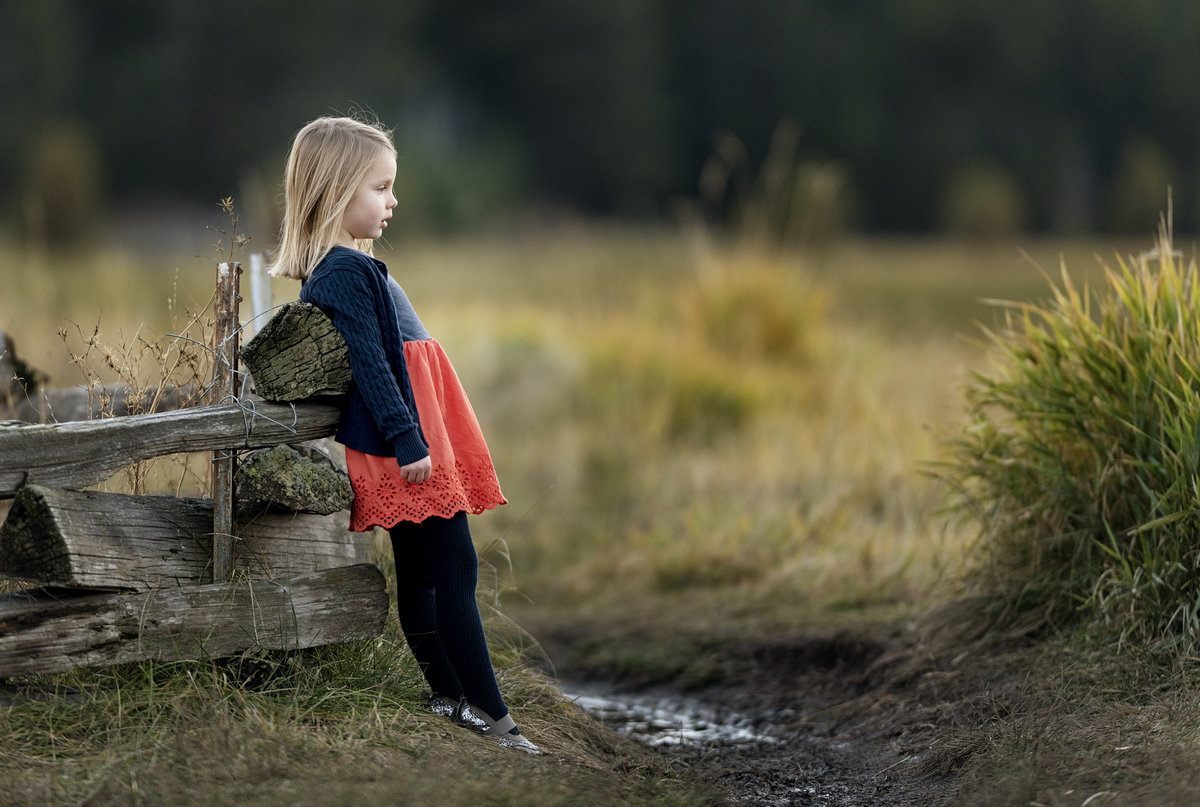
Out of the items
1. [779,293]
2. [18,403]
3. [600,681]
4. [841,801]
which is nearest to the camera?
[841,801]

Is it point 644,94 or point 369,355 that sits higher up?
point 644,94

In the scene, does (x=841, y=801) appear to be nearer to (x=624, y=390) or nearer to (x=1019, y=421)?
(x=1019, y=421)

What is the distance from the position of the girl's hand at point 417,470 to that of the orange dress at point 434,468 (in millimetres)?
71

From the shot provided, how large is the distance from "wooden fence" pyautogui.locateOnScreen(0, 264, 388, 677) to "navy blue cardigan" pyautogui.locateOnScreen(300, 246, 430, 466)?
7cm

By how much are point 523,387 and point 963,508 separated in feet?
17.3

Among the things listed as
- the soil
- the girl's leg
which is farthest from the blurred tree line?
the girl's leg

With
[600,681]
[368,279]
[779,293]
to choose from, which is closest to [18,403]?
[368,279]

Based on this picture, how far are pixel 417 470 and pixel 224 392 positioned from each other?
700mm

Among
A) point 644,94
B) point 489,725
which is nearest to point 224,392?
point 489,725

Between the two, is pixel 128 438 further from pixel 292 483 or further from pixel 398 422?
pixel 398 422

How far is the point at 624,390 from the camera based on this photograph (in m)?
9.19

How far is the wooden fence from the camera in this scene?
117 inches

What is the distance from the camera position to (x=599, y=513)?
25.1 ft

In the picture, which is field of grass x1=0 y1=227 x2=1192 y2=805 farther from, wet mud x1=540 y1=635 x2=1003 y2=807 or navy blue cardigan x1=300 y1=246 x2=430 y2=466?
navy blue cardigan x1=300 y1=246 x2=430 y2=466
